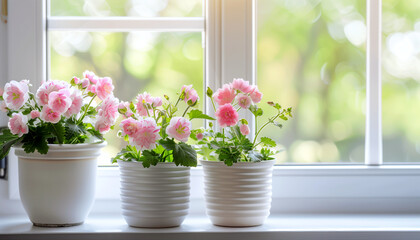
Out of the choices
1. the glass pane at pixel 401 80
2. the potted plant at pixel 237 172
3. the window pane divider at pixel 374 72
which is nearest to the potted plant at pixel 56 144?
the potted plant at pixel 237 172

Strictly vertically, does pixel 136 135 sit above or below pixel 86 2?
below

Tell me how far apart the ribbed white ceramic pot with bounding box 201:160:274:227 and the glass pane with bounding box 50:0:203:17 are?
617 millimetres

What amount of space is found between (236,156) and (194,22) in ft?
1.87

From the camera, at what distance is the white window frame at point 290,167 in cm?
189

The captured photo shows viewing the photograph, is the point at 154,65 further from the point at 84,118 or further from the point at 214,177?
the point at 214,177

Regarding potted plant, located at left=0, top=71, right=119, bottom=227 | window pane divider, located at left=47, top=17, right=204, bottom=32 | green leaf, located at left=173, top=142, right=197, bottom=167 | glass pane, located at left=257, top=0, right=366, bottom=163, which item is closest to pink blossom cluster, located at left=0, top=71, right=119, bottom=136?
potted plant, located at left=0, top=71, right=119, bottom=227

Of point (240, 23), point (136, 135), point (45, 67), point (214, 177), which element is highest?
point (240, 23)

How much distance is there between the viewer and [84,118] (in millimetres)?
1712

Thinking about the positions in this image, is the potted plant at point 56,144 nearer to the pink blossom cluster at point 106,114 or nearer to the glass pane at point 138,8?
the pink blossom cluster at point 106,114

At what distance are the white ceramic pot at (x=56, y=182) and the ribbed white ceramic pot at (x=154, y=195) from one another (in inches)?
5.2

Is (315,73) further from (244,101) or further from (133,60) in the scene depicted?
(133,60)

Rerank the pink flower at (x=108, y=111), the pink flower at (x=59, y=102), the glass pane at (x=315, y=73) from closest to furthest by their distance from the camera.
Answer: the pink flower at (x=59, y=102) < the pink flower at (x=108, y=111) < the glass pane at (x=315, y=73)

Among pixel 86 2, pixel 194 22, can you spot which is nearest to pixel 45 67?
pixel 86 2

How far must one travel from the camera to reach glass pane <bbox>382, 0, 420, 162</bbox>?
6.59 ft
